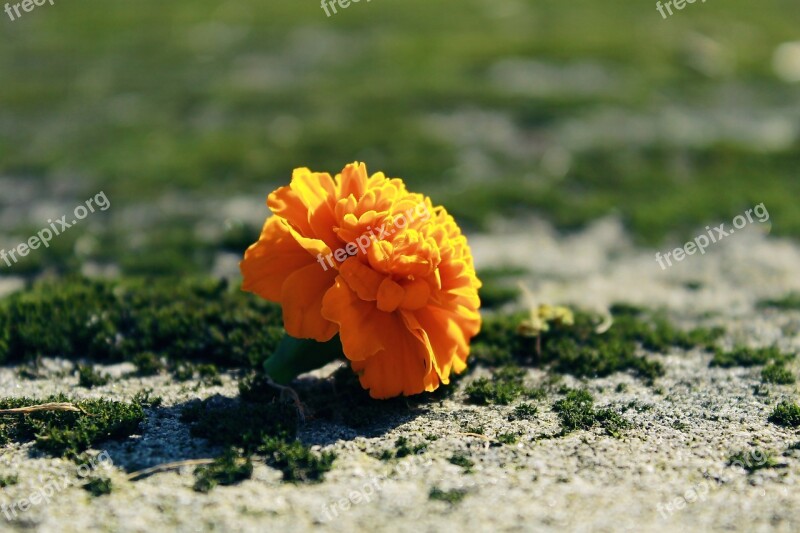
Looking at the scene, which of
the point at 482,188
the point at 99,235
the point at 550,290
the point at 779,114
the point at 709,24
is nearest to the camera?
the point at 550,290

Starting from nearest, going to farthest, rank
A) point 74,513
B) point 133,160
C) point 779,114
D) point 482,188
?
point 74,513
point 482,188
point 133,160
point 779,114

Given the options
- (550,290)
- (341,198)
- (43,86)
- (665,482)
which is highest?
(43,86)

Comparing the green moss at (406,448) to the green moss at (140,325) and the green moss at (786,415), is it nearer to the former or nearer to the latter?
the green moss at (140,325)

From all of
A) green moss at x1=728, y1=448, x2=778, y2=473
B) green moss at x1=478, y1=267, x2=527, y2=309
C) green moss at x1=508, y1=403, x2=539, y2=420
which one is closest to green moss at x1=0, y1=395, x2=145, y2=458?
green moss at x1=508, y1=403, x2=539, y2=420

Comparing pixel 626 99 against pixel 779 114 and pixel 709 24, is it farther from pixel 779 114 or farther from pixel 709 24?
pixel 709 24

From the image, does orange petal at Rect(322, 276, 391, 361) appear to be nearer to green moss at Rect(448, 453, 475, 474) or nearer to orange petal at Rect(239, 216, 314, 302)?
orange petal at Rect(239, 216, 314, 302)

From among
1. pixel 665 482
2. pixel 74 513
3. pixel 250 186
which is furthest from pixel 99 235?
pixel 665 482

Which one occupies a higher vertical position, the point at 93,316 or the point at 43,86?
the point at 43,86
